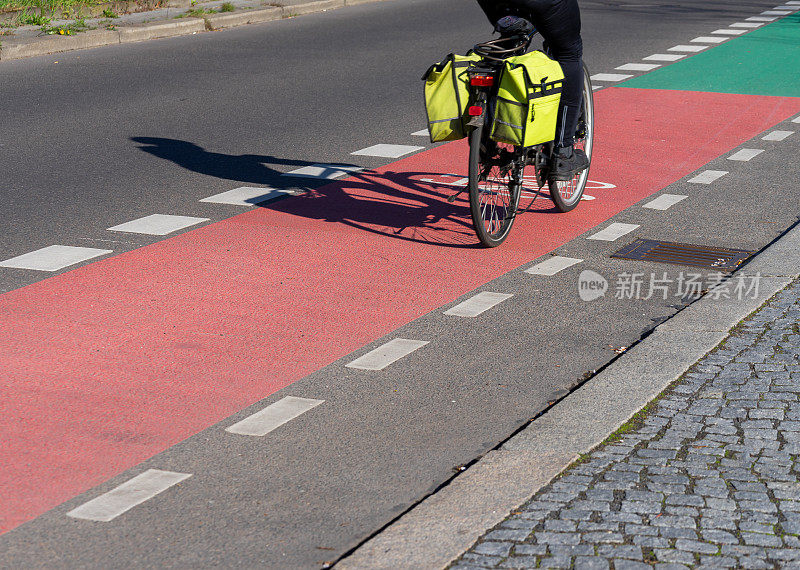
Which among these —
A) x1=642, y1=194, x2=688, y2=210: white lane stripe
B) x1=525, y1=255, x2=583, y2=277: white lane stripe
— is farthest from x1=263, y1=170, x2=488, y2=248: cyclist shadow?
x1=642, y1=194, x2=688, y2=210: white lane stripe

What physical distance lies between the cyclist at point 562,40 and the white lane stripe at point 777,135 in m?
3.50

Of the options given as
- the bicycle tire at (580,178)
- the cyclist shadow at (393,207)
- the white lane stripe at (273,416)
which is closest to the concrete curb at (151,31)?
the cyclist shadow at (393,207)

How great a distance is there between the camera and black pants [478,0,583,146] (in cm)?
672

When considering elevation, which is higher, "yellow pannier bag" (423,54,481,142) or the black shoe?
"yellow pannier bag" (423,54,481,142)

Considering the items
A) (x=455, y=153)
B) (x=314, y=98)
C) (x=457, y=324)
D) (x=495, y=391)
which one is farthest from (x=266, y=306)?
(x=314, y=98)

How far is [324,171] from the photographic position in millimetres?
9133

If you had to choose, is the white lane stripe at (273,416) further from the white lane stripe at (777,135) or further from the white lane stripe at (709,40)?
the white lane stripe at (709,40)

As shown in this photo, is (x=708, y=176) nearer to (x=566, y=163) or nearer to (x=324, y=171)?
(x=566, y=163)

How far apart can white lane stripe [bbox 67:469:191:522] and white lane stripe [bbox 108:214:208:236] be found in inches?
136

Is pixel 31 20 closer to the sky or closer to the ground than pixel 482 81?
closer to the sky

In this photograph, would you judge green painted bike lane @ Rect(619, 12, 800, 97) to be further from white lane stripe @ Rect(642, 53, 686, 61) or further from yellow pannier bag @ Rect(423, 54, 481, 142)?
yellow pannier bag @ Rect(423, 54, 481, 142)

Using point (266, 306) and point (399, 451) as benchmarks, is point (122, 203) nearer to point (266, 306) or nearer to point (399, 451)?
point (266, 306)

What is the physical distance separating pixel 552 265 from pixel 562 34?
137cm

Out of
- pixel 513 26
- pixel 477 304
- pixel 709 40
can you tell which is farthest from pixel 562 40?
pixel 709 40
